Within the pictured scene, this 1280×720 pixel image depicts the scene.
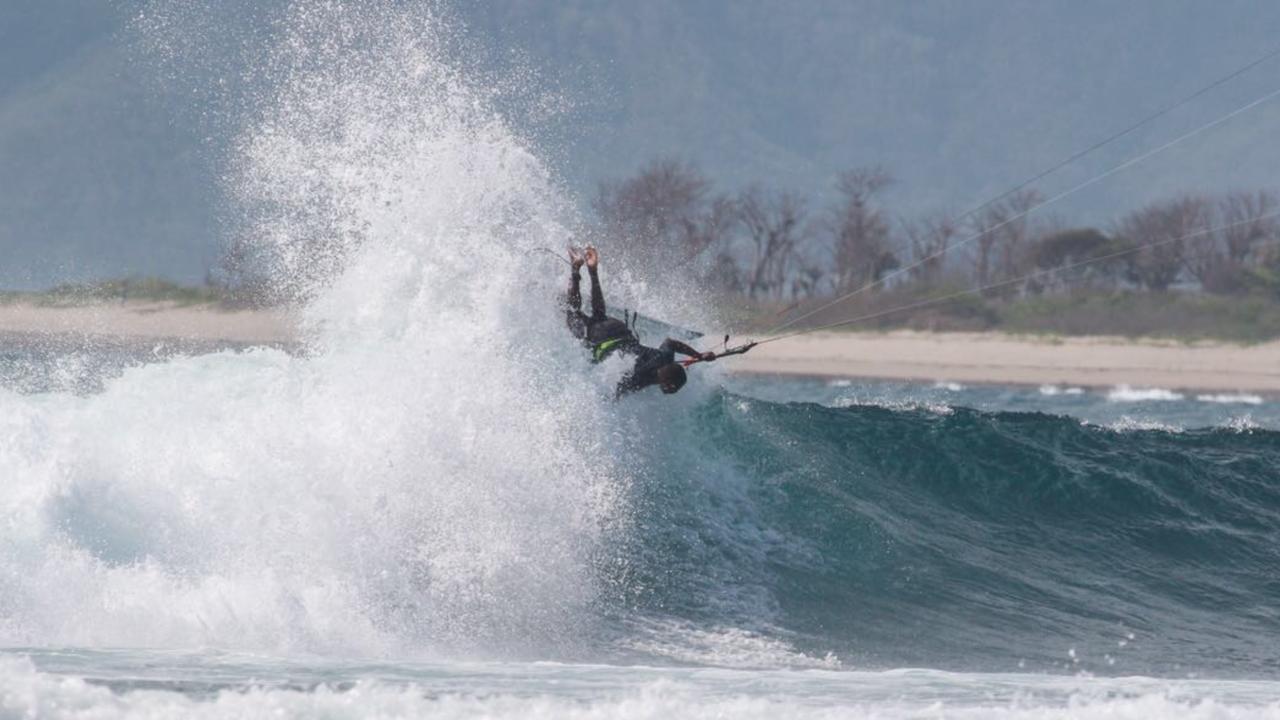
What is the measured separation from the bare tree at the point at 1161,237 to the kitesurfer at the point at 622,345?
892 inches

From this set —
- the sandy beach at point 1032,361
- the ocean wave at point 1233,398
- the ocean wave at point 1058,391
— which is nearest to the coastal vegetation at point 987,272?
the sandy beach at point 1032,361

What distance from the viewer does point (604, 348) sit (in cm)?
1043

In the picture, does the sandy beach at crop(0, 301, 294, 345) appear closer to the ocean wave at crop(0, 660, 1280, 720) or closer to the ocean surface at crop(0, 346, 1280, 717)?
the ocean surface at crop(0, 346, 1280, 717)

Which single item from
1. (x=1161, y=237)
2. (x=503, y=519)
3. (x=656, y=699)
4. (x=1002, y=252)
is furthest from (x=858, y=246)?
(x=656, y=699)

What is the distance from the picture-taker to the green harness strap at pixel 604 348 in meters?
10.4

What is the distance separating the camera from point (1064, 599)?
10.9m

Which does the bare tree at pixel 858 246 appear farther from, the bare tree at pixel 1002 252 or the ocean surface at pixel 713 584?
the ocean surface at pixel 713 584

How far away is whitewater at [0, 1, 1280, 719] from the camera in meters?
7.01

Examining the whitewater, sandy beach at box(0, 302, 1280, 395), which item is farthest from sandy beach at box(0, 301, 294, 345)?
the whitewater

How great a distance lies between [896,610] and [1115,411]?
20.2 m

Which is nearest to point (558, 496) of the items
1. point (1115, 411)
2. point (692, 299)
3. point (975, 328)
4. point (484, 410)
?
point (484, 410)

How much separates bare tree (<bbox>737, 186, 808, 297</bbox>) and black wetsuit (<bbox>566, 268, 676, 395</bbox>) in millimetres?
29348

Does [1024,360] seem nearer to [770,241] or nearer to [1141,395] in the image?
[1141,395]

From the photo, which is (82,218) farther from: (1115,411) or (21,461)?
(21,461)
